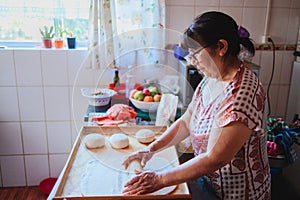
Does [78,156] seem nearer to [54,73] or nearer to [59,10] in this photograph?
[54,73]

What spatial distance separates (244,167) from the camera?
0.95 metres

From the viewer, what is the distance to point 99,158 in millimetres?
1007

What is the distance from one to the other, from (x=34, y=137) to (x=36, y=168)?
24 centimetres

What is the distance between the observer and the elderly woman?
2.82ft

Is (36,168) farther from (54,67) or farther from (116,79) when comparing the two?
(116,79)

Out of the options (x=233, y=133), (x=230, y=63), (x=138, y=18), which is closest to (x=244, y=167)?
(x=233, y=133)

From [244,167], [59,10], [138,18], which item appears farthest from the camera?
[59,10]

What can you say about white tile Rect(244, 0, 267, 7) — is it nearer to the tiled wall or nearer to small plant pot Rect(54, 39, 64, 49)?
the tiled wall

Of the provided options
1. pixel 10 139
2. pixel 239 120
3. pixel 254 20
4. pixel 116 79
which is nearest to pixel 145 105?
pixel 116 79

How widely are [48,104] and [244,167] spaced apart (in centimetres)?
146

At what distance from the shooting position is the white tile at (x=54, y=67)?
75.4 inches

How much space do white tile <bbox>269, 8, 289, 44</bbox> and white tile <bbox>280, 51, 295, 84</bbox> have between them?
0.33 feet

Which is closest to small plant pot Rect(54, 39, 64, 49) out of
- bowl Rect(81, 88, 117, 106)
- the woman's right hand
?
bowl Rect(81, 88, 117, 106)

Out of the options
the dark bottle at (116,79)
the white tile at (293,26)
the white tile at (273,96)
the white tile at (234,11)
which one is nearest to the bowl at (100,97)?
the dark bottle at (116,79)
